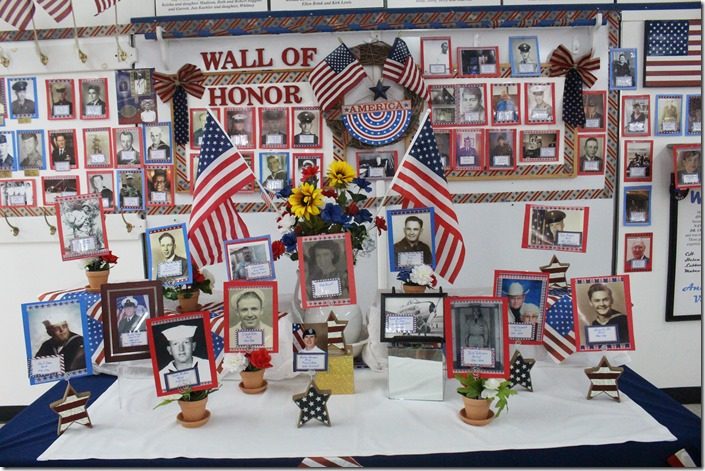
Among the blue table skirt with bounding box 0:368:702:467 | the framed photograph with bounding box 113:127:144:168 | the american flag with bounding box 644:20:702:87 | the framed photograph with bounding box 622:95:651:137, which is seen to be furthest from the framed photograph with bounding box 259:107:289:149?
the american flag with bounding box 644:20:702:87

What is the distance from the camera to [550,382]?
1950 mm

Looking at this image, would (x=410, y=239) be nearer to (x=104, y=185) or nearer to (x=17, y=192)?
(x=104, y=185)

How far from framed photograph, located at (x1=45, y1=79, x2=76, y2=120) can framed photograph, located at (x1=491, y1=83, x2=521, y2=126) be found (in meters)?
2.74

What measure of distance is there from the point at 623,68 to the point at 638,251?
121 centimetres

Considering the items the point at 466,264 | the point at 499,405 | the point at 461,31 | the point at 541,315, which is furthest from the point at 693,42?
the point at 499,405

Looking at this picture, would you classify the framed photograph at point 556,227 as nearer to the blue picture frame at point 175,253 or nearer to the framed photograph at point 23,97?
the blue picture frame at point 175,253

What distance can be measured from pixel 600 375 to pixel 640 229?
6.72 feet

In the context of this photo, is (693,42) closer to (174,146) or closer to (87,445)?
(174,146)

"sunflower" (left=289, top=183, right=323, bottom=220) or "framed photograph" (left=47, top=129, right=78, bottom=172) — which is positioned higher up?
"framed photograph" (left=47, top=129, right=78, bottom=172)

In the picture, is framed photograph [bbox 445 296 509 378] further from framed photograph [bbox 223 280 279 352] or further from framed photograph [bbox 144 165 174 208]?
framed photograph [bbox 144 165 174 208]

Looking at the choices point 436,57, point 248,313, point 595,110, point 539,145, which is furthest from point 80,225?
point 595,110

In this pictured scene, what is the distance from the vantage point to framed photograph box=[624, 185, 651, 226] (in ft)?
11.2

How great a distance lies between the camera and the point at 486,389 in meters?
1.64

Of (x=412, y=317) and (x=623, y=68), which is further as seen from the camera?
(x=623, y=68)
